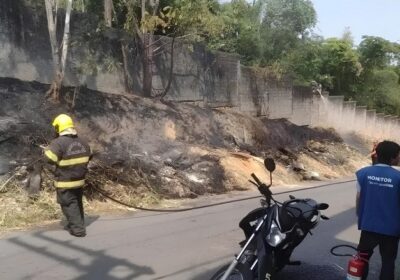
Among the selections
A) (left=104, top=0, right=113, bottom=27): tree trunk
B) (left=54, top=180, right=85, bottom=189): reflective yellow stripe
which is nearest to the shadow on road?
(left=54, top=180, right=85, bottom=189): reflective yellow stripe

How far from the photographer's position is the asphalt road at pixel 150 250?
21.7 feet

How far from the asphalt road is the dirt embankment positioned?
3.97 ft

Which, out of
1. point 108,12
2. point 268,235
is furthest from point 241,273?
point 108,12

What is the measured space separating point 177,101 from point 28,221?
9.94 meters

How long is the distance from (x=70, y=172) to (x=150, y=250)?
1719mm

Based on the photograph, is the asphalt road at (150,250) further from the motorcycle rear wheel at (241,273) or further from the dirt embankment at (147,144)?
the motorcycle rear wheel at (241,273)

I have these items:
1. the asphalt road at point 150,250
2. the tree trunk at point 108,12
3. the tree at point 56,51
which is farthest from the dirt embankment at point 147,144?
the tree trunk at point 108,12

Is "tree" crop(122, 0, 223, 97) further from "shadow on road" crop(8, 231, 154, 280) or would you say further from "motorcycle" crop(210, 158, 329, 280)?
"motorcycle" crop(210, 158, 329, 280)

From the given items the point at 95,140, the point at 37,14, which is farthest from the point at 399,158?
the point at 37,14

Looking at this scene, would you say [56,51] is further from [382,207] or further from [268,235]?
[382,207]

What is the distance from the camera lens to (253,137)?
19.7m

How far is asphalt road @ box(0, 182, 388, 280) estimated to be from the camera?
6609 mm

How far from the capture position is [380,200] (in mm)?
5230

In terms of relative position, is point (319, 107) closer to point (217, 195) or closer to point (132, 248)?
point (217, 195)
